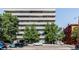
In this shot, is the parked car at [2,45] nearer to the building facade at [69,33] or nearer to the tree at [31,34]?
the tree at [31,34]

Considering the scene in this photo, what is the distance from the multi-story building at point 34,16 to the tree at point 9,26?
0.10 m

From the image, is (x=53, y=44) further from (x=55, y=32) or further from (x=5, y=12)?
(x=5, y=12)

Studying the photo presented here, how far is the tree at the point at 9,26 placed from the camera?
12.2 m

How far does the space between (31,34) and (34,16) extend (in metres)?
0.44

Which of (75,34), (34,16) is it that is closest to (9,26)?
(34,16)

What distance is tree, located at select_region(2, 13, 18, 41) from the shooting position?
12155 millimetres

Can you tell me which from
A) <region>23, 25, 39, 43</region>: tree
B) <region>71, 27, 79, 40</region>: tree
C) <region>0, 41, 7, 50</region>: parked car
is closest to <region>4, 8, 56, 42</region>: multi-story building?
<region>23, 25, 39, 43</region>: tree

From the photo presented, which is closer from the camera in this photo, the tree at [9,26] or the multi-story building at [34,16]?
the multi-story building at [34,16]

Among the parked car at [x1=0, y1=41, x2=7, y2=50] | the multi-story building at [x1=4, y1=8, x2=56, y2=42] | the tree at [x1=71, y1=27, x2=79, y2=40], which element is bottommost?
the parked car at [x1=0, y1=41, x2=7, y2=50]

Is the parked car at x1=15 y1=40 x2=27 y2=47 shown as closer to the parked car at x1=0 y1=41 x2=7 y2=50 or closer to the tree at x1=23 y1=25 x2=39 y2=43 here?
the tree at x1=23 y1=25 x2=39 y2=43

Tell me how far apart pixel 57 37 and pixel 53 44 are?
190 millimetres

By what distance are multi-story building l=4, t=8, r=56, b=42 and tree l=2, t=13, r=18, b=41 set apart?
10 cm

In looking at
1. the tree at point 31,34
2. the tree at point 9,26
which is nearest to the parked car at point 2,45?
the tree at point 9,26
